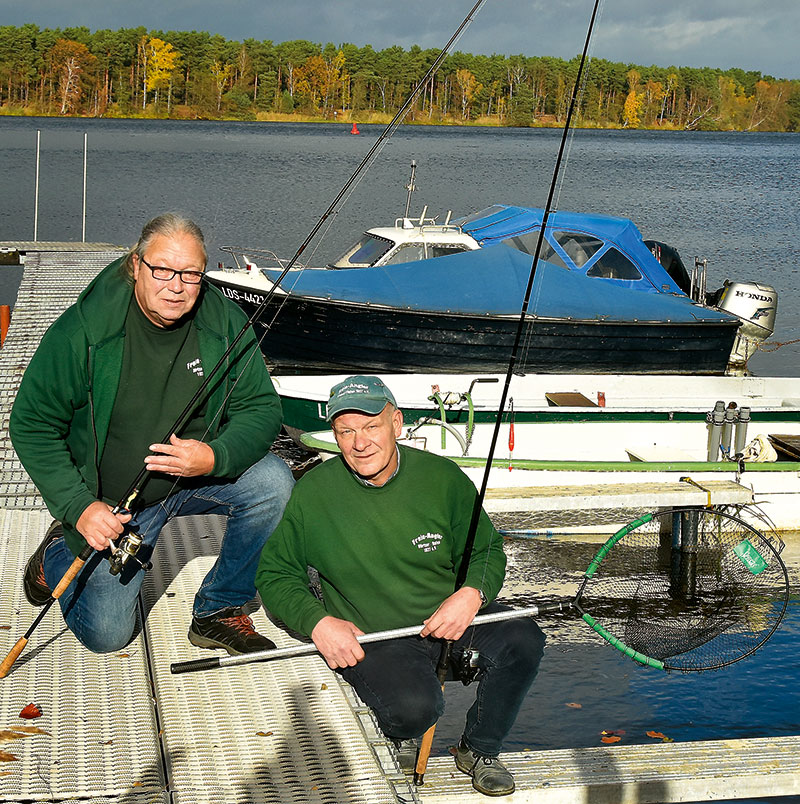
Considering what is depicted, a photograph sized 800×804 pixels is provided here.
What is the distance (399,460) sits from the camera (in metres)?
3.81

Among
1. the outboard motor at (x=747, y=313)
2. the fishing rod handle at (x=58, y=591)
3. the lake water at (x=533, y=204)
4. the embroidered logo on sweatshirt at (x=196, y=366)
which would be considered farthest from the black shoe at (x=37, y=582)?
the outboard motor at (x=747, y=313)

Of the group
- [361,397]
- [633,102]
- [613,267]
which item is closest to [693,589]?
[361,397]

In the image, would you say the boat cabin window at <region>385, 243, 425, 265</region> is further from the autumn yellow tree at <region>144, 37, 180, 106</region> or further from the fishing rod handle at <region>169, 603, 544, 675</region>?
the autumn yellow tree at <region>144, 37, 180, 106</region>

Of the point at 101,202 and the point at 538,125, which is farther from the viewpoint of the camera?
the point at 538,125

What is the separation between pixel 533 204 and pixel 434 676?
114 ft

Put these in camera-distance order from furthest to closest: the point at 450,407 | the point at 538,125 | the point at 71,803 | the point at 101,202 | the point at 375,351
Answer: the point at 538,125 → the point at 101,202 → the point at 375,351 → the point at 450,407 → the point at 71,803

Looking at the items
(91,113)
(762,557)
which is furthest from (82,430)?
(91,113)

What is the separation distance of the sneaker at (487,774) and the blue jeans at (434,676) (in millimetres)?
142

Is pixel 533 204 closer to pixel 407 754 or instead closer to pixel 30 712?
pixel 407 754

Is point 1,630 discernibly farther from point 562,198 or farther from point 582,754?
point 562,198

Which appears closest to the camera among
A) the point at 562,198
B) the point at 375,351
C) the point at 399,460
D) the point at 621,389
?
the point at 399,460

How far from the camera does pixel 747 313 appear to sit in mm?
14625

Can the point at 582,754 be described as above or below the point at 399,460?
below

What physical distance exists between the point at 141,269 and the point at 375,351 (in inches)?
394
